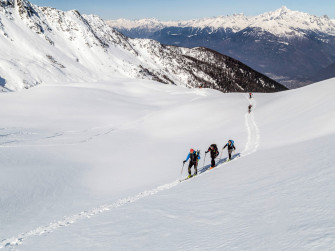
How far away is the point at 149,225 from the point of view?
8.05m

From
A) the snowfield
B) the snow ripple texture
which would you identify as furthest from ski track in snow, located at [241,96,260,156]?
the snow ripple texture

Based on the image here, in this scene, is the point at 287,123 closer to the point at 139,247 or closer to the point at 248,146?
the point at 248,146

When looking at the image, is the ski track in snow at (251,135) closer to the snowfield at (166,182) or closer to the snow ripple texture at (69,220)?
the snowfield at (166,182)

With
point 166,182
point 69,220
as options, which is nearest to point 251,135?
point 166,182

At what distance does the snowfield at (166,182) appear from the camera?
641 centimetres

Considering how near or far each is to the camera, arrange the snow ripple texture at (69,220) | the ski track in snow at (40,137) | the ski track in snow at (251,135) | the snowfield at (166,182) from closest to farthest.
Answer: the snowfield at (166,182) < the snow ripple texture at (69,220) < the ski track in snow at (251,135) < the ski track in snow at (40,137)

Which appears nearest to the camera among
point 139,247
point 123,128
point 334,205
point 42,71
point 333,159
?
point 334,205

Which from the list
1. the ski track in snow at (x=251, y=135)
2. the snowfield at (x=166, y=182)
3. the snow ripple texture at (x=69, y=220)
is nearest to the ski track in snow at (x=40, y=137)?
the snowfield at (x=166, y=182)

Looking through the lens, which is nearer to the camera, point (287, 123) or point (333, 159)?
point (333, 159)

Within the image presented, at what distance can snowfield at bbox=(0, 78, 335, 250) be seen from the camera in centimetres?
641

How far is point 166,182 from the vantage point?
15.5 metres

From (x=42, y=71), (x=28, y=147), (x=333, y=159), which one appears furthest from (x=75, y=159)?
(x=42, y=71)

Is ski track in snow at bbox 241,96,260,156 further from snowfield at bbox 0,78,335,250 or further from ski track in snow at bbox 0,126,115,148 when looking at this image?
ski track in snow at bbox 0,126,115,148

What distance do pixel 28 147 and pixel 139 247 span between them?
58.0ft
